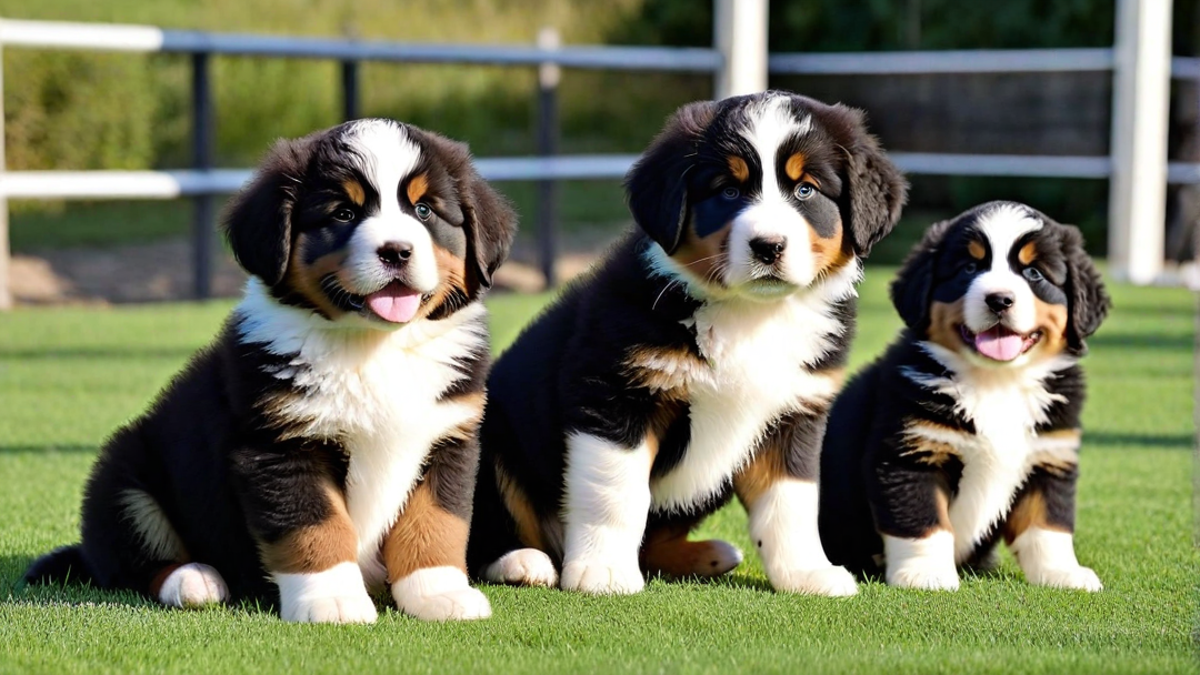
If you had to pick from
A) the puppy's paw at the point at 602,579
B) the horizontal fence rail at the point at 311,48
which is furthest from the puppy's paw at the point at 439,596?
the horizontal fence rail at the point at 311,48

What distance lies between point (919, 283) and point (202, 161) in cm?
776

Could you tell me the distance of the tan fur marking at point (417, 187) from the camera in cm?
405

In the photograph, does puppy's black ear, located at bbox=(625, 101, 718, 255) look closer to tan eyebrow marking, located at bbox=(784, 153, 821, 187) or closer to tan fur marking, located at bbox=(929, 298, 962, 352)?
tan eyebrow marking, located at bbox=(784, 153, 821, 187)

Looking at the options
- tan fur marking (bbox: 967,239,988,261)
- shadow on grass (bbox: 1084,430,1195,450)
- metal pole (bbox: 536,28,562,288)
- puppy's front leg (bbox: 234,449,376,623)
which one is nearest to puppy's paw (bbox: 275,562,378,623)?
puppy's front leg (bbox: 234,449,376,623)

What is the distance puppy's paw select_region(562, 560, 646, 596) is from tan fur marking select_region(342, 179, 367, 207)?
4.01ft

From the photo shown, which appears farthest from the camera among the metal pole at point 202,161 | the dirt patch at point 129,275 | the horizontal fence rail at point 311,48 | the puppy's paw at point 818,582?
the dirt patch at point 129,275

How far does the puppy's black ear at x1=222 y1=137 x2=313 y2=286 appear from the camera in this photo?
404 cm

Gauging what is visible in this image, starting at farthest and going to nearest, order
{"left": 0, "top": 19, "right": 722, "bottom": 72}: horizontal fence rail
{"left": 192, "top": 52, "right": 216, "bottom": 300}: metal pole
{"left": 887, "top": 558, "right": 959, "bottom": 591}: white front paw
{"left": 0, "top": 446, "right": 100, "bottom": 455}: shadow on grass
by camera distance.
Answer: {"left": 192, "top": 52, "right": 216, "bottom": 300}: metal pole, {"left": 0, "top": 19, "right": 722, "bottom": 72}: horizontal fence rail, {"left": 0, "top": 446, "right": 100, "bottom": 455}: shadow on grass, {"left": 887, "top": 558, "right": 959, "bottom": 591}: white front paw

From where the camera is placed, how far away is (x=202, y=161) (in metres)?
11.6

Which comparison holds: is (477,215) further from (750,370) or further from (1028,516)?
(1028,516)

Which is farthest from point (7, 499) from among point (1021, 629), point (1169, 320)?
point (1169, 320)

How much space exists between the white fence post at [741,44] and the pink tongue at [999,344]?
9.31 metres

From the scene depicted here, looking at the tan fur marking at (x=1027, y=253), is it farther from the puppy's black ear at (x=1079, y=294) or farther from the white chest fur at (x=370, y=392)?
the white chest fur at (x=370, y=392)

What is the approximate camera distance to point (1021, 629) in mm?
4133
